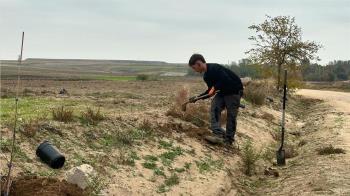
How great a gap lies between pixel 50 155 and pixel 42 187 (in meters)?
0.99

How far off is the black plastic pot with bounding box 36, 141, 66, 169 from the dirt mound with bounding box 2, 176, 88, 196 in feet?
1.87

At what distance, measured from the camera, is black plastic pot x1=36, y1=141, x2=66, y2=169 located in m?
8.32

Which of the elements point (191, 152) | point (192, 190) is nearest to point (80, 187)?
point (192, 190)

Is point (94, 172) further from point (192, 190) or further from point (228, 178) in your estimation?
point (228, 178)

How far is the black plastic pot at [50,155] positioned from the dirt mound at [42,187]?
569mm

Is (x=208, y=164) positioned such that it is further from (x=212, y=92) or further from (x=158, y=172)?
(x=158, y=172)

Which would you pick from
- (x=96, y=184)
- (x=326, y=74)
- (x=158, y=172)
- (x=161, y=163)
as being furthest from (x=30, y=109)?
(x=326, y=74)

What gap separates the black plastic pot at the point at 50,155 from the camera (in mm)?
8320

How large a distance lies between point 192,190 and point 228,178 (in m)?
1.61

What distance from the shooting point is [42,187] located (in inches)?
291

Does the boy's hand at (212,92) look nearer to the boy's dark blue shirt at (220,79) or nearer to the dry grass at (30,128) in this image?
the boy's dark blue shirt at (220,79)

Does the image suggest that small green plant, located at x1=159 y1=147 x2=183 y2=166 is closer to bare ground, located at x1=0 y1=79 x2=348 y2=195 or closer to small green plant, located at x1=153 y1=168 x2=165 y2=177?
bare ground, located at x1=0 y1=79 x2=348 y2=195

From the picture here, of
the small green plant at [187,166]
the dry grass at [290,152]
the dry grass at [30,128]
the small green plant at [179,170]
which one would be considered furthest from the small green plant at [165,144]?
the dry grass at [290,152]

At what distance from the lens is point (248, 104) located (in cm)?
2458
